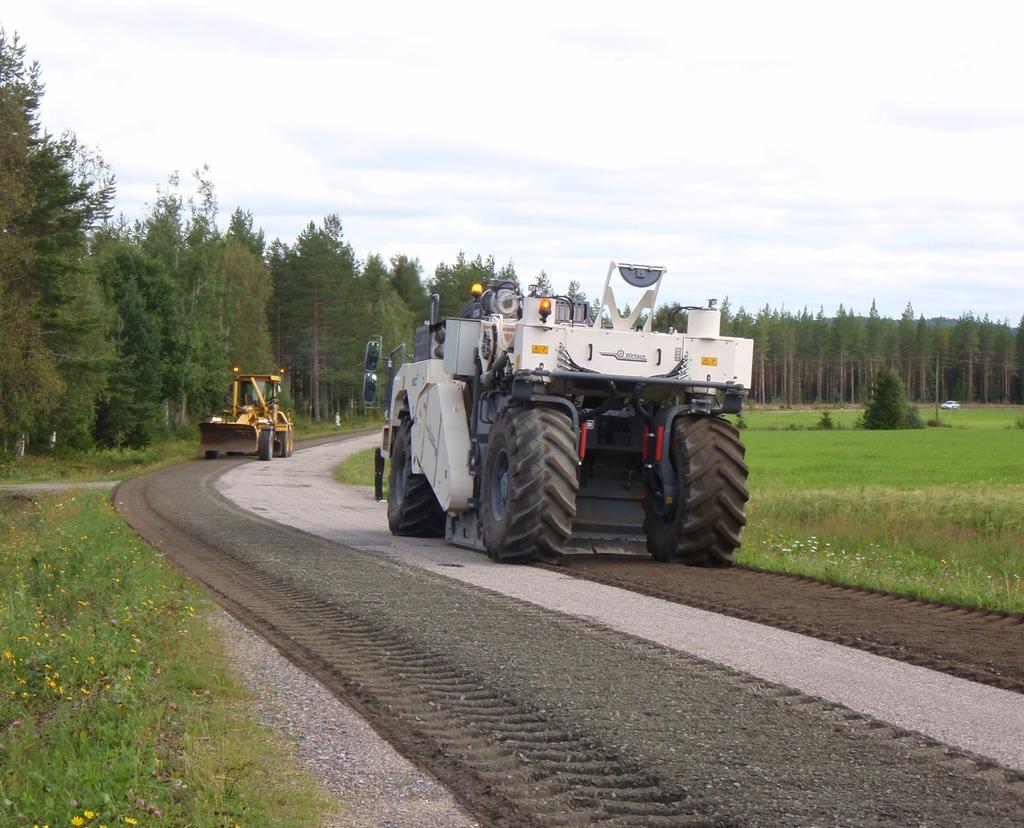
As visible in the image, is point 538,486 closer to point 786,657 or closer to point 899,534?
point 786,657

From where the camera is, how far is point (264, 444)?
137 feet

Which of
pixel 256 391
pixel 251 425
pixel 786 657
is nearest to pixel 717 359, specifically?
pixel 786 657

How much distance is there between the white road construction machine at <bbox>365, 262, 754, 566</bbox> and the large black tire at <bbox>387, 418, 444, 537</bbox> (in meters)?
1.97

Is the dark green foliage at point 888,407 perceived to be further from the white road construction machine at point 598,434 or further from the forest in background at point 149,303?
the white road construction machine at point 598,434

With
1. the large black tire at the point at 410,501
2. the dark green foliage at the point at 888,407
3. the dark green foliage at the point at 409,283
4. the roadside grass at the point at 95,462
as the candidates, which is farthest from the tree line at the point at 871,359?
the large black tire at the point at 410,501

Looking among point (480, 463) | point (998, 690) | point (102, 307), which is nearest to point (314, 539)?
point (480, 463)

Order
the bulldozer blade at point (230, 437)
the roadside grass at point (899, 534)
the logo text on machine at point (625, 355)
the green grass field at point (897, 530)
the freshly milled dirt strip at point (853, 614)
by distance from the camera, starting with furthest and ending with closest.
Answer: the bulldozer blade at point (230, 437)
the logo text on machine at point (625, 355)
the green grass field at point (897, 530)
the roadside grass at point (899, 534)
the freshly milled dirt strip at point (853, 614)

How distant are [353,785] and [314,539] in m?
11.7

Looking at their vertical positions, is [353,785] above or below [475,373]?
below

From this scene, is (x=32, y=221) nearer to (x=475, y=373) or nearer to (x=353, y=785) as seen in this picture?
(x=475, y=373)

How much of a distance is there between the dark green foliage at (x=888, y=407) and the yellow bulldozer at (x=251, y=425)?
47836 mm

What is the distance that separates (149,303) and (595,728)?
5530cm

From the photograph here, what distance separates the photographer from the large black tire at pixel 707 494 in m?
13.9

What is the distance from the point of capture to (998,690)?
7500 mm
